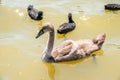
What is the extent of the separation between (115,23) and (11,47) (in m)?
3.82

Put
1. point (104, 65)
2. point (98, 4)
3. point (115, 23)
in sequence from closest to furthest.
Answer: point (104, 65) < point (115, 23) < point (98, 4)

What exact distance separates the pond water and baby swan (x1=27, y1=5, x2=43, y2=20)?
0.53 ft

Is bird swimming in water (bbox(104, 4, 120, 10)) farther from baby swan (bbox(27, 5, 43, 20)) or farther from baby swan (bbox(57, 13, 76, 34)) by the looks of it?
baby swan (bbox(27, 5, 43, 20))

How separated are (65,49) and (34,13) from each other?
2.93 metres

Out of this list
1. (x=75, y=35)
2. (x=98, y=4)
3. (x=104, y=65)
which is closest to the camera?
(x=104, y=65)

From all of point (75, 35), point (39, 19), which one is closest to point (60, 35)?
point (75, 35)

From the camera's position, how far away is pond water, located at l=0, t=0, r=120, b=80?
393 inches

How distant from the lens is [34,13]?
42.6 feet

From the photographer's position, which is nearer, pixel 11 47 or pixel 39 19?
pixel 11 47

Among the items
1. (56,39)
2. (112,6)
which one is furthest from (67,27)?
(112,6)

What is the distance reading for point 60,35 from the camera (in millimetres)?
12078

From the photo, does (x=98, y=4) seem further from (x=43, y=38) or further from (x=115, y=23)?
(x=43, y=38)

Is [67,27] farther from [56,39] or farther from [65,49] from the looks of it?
[65,49]

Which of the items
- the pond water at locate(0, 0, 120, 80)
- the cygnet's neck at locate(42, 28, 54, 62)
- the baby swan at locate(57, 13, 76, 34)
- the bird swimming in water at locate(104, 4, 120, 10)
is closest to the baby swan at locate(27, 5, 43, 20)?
the pond water at locate(0, 0, 120, 80)
